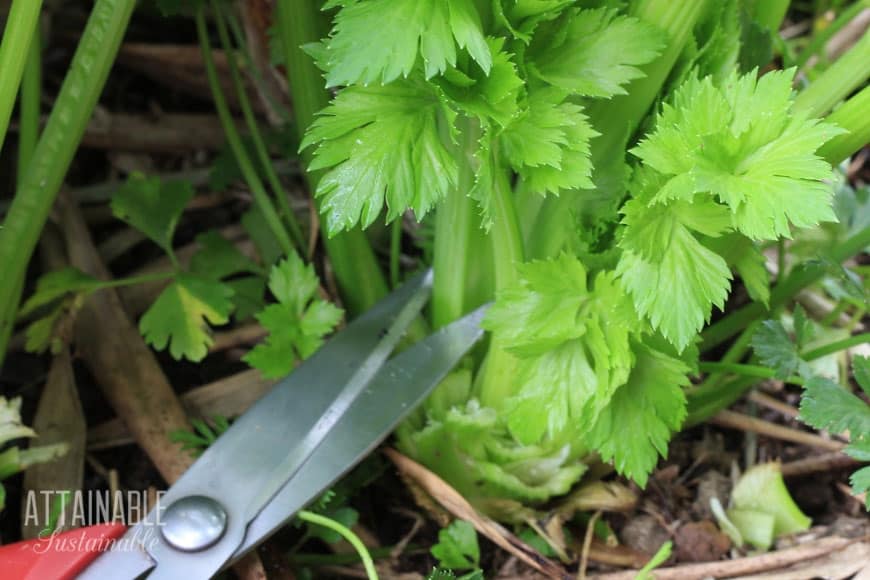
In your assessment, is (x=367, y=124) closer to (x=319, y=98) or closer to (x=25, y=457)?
(x=319, y=98)

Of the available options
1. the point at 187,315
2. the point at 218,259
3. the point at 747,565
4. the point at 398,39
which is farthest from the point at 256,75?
the point at 747,565

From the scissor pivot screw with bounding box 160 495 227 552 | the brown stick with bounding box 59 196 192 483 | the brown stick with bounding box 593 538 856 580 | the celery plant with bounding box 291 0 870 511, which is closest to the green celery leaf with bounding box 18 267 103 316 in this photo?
the brown stick with bounding box 59 196 192 483

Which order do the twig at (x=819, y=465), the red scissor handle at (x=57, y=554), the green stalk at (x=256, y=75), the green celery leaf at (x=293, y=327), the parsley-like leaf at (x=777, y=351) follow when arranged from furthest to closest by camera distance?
the green stalk at (x=256, y=75) < the twig at (x=819, y=465) < the green celery leaf at (x=293, y=327) < the parsley-like leaf at (x=777, y=351) < the red scissor handle at (x=57, y=554)

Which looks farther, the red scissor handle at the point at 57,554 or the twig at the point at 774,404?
the twig at the point at 774,404

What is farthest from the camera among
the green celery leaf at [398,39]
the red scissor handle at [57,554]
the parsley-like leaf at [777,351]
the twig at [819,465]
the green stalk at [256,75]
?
the green stalk at [256,75]

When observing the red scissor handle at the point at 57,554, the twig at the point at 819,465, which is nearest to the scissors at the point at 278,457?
the red scissor handle at the point at 57,554

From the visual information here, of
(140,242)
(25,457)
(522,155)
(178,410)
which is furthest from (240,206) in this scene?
(522,155)

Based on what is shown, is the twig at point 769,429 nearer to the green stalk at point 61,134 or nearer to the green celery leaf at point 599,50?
the green celery leaf at point 599,50
